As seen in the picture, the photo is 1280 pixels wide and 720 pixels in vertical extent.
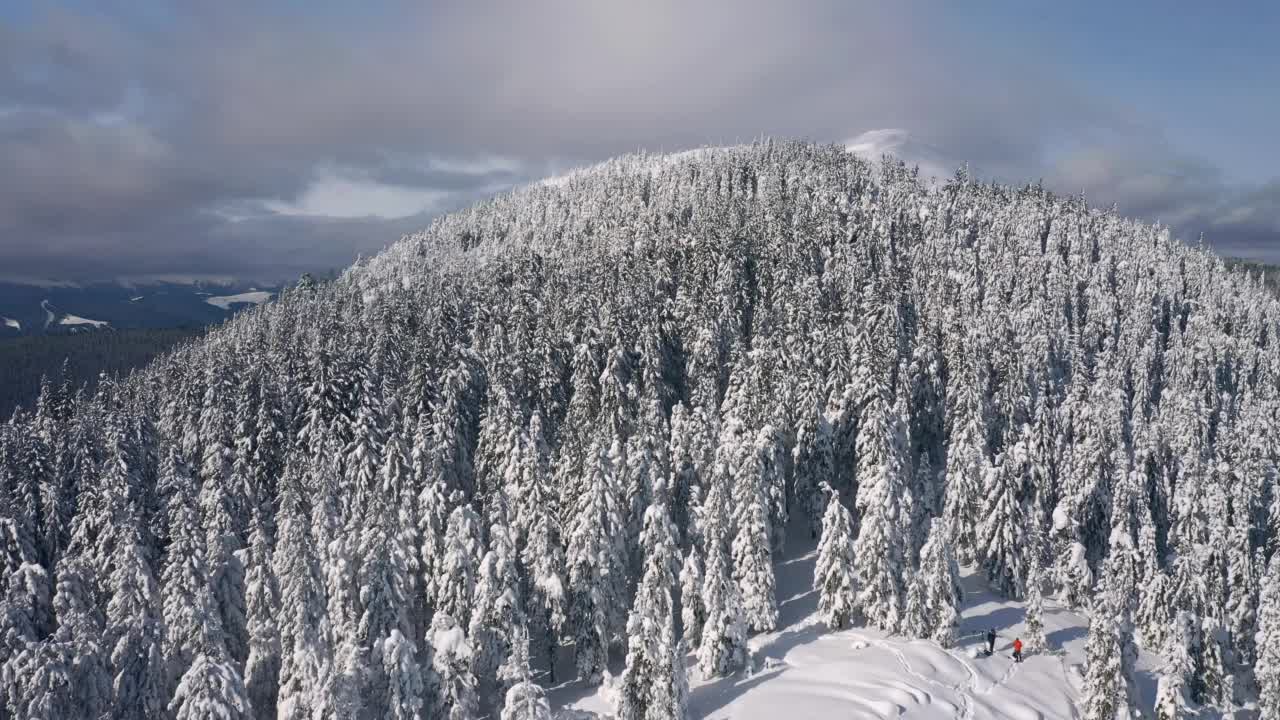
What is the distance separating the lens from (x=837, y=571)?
38.7 meters

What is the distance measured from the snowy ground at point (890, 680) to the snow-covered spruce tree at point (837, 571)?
3.57 ft

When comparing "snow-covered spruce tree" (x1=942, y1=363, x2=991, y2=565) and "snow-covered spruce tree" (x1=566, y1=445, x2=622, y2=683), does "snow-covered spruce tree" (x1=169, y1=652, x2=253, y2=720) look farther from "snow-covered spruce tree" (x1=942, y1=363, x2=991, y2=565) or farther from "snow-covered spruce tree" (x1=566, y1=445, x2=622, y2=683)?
"snow-covered spruce tree" (x1=942, y1=363, x2=991, y2=565)

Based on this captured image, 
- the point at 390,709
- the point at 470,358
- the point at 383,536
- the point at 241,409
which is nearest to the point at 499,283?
the point at 470,358

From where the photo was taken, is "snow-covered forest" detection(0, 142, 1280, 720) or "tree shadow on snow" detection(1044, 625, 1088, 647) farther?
"tree shadow on snow" detection(1044, 625, 1088, 647)

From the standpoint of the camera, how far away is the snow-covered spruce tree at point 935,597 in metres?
35.5

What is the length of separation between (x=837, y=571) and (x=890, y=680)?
743cm

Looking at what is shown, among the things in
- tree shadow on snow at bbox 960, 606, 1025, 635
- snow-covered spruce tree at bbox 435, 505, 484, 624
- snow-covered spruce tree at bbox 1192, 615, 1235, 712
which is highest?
snow-covered spruce tree at bbox 435, 505, 484, 624

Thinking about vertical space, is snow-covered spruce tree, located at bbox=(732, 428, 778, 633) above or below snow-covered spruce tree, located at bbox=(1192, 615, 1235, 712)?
above

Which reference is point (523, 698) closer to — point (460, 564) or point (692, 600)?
point (460, 564)

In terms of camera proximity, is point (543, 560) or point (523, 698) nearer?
point (523, 698)

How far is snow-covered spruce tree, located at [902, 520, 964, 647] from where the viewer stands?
117 feet

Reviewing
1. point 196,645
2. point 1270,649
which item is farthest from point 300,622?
point 1270,649

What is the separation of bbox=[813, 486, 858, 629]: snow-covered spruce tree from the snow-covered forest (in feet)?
0.49

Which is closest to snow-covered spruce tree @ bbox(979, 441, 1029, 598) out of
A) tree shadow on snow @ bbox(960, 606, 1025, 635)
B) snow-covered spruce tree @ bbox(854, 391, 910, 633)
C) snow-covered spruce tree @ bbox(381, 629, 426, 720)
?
tree shadow on snow @ bbox(960, 606, 1025, 635)
